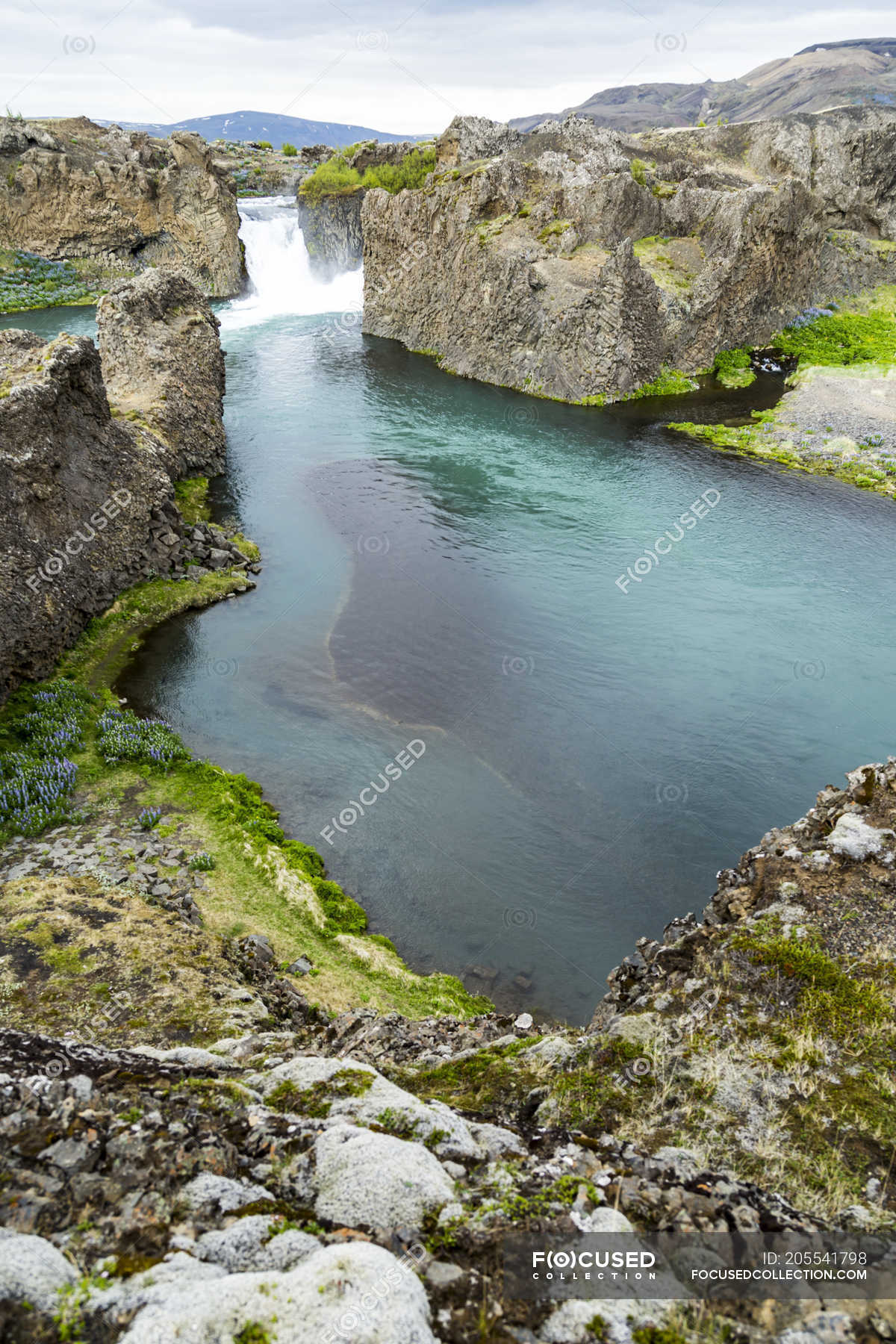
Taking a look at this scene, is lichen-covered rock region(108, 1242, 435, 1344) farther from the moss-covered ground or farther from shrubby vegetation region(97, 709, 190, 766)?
shrubby vegetation region(97, 709, 190, 766)

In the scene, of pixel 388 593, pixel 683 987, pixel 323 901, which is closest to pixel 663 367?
pixel 388 593

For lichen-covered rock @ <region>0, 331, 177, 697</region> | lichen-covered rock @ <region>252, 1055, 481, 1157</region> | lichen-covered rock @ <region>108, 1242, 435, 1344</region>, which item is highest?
lichen-covered rock @ <region>0, 331, 177, 697</region>

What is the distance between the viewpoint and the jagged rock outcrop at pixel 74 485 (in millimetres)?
26969

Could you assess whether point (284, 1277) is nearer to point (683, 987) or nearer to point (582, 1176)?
point (582, 1176)

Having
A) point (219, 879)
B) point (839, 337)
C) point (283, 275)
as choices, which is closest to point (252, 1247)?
point (219, 879)

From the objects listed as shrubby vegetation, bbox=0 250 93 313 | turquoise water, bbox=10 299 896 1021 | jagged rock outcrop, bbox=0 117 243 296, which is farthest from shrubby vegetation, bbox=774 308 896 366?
shrubby vegetation, bbox=0 250 93 313

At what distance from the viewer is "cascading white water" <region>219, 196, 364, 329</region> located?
298ft

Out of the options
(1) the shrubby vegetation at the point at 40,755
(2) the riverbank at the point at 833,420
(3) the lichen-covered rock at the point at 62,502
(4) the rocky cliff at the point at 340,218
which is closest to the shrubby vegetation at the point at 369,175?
(4) the rocky cliff at the point at 340,218

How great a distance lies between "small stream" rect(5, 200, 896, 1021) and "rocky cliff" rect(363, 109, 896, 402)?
1477 cm

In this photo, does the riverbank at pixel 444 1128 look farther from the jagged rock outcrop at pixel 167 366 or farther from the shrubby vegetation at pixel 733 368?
the shrubby vegetation at pixel 733 368

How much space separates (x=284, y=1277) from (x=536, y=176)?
80.3 meters

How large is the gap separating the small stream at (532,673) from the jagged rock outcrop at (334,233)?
168ft

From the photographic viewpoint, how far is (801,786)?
2497 cm

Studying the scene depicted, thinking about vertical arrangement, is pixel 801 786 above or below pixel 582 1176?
below
